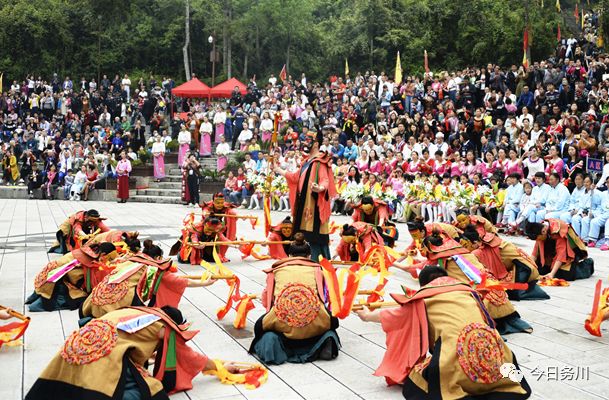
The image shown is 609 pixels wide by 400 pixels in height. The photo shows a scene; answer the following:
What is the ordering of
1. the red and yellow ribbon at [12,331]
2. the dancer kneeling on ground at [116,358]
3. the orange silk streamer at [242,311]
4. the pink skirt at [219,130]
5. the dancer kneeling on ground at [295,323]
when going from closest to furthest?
the dancer kneeling on ground at [116,358]
the dancer kneeling on ground at [295,323]
the red and yellow ribbon at [12,331]
the orange silk streamer at [242,311]
the pink skirt at [219,130]

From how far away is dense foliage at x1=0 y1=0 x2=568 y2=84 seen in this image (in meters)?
30.3

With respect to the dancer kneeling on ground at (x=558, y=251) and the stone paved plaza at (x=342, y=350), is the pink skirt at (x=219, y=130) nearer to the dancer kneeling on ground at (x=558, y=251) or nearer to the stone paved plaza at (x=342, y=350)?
the stone paved plaza at (x=342, y=350)

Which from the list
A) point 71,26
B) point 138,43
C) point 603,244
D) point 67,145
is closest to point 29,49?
point 71,26

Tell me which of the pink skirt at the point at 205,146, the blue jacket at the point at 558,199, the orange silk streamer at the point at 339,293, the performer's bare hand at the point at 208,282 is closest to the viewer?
the orange silk streamer at the point at 339,293

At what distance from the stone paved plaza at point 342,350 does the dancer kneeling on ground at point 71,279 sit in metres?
0.15

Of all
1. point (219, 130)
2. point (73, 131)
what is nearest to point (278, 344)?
point (219, 130)

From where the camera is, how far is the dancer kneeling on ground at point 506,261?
23.9ft

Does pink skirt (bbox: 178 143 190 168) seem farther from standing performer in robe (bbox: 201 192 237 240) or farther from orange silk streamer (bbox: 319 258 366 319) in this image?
orange silk streamer (bbox: 319 258 366 319)

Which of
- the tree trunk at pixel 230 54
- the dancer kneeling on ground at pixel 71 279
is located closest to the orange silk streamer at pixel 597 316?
the dancer kneeling on ground at pixel 71 279

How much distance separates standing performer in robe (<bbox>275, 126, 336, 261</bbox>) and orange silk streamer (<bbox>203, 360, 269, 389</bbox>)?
3.59 m

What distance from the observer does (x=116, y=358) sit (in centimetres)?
389

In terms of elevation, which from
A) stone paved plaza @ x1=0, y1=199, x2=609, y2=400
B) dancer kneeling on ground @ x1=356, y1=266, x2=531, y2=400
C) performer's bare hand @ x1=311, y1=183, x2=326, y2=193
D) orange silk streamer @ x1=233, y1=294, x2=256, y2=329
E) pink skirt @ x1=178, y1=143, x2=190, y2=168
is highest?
pink skirt @ x1=178, y1=143, x2=190, y2=168

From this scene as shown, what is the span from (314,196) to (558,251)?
3032mm

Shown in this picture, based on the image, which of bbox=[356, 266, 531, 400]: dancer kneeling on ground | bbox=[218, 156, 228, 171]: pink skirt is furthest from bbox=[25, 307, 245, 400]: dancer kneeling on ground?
bbox=[218, 156, 228, 171]: pink skirt
